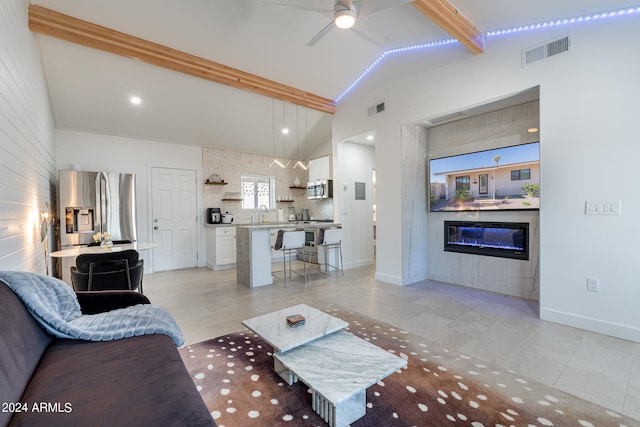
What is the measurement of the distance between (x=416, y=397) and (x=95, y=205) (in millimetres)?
5309

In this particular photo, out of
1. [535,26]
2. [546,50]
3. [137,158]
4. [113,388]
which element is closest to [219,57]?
[137,158]

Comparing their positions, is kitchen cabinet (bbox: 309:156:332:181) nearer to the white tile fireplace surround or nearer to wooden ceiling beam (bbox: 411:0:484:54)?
the white tile fireplace surround

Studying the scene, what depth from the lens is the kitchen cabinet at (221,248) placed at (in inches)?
224

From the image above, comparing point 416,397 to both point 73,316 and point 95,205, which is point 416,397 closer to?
point 73,316

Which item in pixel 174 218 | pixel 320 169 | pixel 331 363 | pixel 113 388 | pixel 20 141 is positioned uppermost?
pixel 320 169

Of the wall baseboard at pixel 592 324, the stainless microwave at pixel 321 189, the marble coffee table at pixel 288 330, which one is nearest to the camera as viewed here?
the marble coffee table at pixel 288 330

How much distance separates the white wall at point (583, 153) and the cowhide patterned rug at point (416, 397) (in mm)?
1418

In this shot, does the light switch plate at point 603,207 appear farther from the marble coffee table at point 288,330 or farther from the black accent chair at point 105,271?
the black accent chair at point 105,271

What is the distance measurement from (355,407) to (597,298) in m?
2.69

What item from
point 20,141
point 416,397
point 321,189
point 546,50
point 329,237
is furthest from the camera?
point 321,189

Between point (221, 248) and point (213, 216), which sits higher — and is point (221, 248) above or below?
below

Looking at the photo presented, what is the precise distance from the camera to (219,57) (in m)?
3.85

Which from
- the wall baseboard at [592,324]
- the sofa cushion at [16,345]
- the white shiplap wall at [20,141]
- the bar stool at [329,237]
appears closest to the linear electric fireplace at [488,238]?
the wall baseboard at [592,324]

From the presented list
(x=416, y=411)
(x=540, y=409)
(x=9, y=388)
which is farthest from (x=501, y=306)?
(x=9, y=388)
